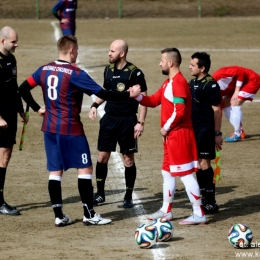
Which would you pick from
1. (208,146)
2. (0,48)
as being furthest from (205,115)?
(0,48)

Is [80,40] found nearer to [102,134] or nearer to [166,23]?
[166,23]

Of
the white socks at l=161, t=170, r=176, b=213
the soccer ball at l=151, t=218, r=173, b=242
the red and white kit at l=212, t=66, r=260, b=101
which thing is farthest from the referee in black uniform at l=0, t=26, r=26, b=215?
the red and white kit at l=212, t=66, r=260, b=101

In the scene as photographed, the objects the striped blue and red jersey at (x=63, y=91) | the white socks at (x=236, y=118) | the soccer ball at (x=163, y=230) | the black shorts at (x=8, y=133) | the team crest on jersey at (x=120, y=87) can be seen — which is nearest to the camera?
the soccer ball at (x=163, y=230)

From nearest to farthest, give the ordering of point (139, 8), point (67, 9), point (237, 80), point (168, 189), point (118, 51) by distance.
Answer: point (168, 189), point (118, 51), point (237, 80), point (67, 9), point (139, 8)

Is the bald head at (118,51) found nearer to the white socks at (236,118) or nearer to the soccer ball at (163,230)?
the soccer ball at (163,230)

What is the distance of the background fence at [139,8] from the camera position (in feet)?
127

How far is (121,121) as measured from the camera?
1055 cm

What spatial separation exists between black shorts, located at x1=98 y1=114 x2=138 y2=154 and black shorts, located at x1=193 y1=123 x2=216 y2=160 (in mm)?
892

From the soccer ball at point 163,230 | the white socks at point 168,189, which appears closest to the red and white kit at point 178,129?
the white socks at point 168,189

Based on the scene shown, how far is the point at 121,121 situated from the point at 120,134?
0.57ft

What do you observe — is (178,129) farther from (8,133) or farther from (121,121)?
(8,133)

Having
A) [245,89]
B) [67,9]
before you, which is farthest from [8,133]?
[67,9]

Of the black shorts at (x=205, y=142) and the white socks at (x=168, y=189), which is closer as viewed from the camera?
the white socks at (x=168, y=189)

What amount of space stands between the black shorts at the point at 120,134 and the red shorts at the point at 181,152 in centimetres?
116
